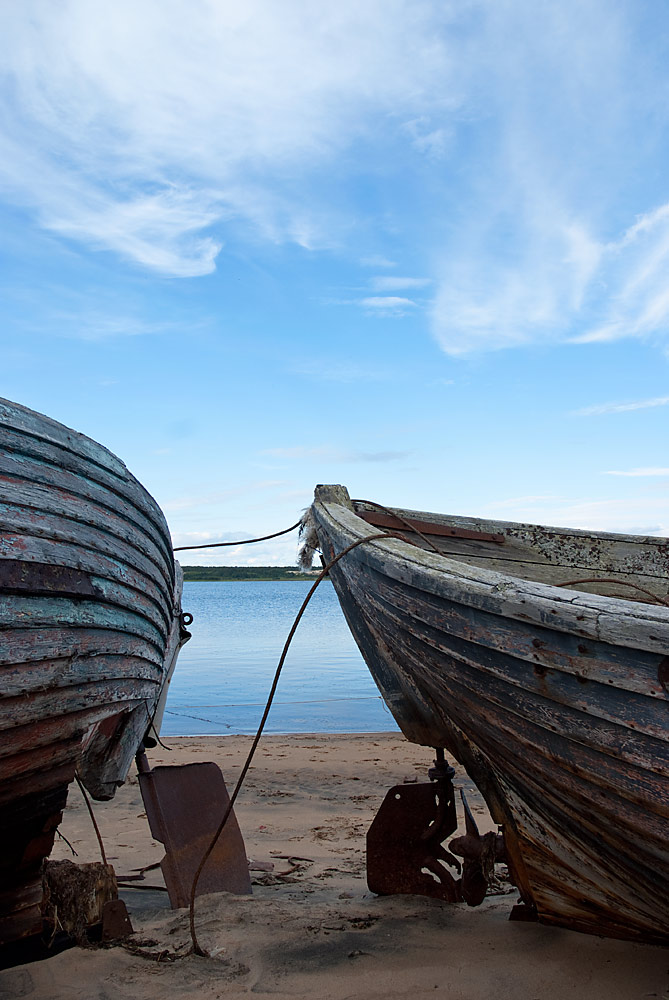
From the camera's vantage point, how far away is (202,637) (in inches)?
1202

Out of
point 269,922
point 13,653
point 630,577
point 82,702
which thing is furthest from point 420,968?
point 630,577

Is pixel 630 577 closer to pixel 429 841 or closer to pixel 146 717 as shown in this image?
pixel 429 841

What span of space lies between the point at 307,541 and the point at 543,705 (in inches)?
88.2

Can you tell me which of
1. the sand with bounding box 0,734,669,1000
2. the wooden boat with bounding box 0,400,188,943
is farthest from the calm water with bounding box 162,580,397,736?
the wooden boat with bounding box 0,400,188,943

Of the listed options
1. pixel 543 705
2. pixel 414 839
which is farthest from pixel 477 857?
pixel 543 705

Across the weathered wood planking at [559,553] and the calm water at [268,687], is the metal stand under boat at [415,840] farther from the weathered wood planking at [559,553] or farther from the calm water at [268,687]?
Result: the calm water at [268,687]

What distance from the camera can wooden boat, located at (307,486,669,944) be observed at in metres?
2.00

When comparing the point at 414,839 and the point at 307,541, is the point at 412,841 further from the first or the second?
the point at 307,541

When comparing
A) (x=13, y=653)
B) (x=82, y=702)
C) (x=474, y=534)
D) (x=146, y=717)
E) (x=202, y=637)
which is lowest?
(x=202, y=637)

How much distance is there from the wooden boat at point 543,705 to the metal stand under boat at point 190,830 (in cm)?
132

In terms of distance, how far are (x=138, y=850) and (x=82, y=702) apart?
2852 mm

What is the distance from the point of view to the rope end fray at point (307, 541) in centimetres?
425

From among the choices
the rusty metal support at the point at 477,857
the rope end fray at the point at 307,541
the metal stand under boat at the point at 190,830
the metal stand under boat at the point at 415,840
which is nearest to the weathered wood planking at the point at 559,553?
the rope end fray at the point at 307,541

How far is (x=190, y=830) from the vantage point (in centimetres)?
407
